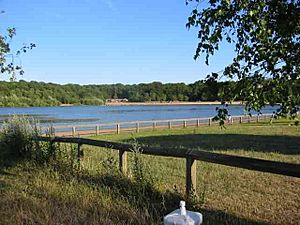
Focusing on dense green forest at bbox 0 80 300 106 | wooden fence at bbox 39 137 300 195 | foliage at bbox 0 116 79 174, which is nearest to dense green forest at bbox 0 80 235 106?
dense green forest at bbox 0 80 300 106

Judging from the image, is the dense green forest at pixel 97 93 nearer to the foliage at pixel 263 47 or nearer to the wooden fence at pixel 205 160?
the wooden fence at pixel 205 160

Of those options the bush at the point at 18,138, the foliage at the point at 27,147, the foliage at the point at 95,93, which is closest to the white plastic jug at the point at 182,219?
the foliage at the point at 27,147

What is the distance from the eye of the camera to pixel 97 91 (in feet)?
606

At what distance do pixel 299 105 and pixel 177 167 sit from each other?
6.52 meters

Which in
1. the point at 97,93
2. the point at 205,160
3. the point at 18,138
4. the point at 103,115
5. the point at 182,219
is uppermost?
the point at 182,219

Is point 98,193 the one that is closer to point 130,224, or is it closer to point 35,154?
point 130,224

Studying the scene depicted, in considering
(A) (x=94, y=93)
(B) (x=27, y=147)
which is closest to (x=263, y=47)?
(B) (x=27, y=147)

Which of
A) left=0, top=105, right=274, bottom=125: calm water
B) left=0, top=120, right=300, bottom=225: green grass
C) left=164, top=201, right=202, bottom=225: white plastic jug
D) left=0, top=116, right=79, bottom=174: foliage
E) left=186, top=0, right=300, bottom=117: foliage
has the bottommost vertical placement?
left=0, top=105, right=274, bottom=125: calm water

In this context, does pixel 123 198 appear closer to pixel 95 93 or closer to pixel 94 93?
pixel 94 93

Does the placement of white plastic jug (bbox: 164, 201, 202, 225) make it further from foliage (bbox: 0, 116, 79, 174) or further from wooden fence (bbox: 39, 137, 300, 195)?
foliage (bbox: 0, 116, 79, 174)

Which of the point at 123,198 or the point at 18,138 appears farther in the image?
the point at 18,138

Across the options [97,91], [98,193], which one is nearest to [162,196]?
[98,193]

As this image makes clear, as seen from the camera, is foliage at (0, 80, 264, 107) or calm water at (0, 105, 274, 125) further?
foliage at (0, 80, 264, 107)

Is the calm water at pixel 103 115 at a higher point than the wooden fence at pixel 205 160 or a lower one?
lower
